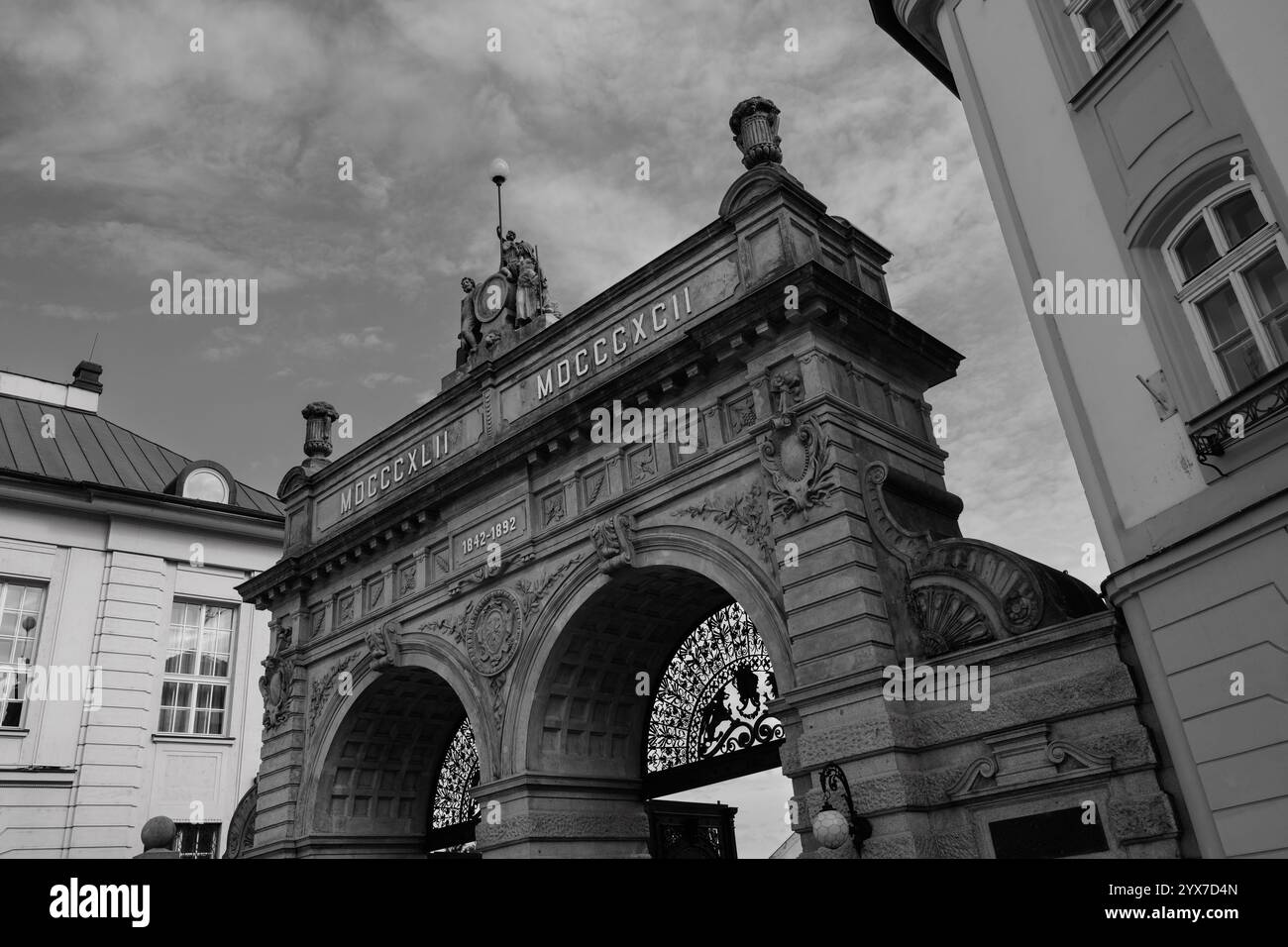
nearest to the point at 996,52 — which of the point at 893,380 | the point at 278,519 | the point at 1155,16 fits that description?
the point at 1155,16

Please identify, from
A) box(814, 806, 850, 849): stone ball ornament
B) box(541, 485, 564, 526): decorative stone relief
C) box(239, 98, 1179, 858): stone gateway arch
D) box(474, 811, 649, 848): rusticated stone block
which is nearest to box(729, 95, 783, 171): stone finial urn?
box(239, 98, 1179, 858): stone gateway arch

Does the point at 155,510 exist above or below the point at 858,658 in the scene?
above

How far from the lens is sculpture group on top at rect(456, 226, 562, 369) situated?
1906cm

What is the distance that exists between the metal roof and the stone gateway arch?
840cm

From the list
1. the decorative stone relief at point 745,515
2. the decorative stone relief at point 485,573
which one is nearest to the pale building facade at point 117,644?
the decorative stone relief at point 485,573

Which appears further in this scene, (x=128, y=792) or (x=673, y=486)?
(x=128, y=792)

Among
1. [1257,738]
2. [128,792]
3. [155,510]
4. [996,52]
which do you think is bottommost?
[1257,738]

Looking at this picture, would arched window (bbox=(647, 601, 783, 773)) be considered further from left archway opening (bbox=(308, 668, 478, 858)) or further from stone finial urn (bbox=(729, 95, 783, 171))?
stone finial urn (bbox=(729, 95, 783, 171))

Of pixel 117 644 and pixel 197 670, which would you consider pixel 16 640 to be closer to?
pixel 117 644

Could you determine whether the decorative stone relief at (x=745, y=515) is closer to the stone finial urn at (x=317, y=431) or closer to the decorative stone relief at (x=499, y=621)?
the decorative stone relief at (x=499, y=621)

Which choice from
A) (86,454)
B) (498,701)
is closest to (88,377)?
(86,454)

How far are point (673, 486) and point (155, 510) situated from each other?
18.4m

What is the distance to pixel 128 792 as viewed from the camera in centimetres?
2430
